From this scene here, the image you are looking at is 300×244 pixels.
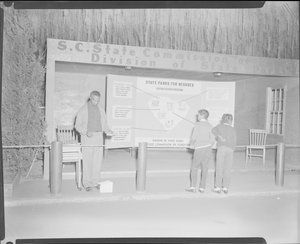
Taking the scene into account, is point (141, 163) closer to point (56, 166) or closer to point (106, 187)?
point (106, 187)

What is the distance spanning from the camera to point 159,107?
644 cm

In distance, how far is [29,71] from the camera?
576cm

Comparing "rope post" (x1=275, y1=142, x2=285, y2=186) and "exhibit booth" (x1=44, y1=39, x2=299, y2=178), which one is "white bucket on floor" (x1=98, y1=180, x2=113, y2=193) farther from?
"rope post" (x1=275, y1=142, x2=285, y2=186)

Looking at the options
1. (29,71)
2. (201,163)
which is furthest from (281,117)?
(29,71)

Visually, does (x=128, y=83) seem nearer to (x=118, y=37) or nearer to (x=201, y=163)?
(x=118, y=37)

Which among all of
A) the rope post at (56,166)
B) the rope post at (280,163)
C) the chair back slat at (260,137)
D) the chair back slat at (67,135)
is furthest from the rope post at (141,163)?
the chair back slat at (260,137)

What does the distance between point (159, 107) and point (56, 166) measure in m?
2.48

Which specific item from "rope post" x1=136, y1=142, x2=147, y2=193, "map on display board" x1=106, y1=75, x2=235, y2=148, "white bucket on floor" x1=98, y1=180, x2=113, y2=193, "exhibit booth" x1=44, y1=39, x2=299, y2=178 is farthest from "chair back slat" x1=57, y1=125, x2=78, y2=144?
"rope post" x1=136, y1=142, x2=147, y2=193

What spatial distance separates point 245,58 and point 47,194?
4282 millimetres

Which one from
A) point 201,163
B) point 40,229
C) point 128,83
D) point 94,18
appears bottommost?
point 40,229

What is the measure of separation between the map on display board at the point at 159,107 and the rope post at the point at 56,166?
4.91 feet

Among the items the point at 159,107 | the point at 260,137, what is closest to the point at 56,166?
the point at 159,107

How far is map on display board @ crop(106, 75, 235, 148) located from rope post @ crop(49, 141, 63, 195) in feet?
4.91

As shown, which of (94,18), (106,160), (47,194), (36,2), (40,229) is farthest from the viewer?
(106,160)
